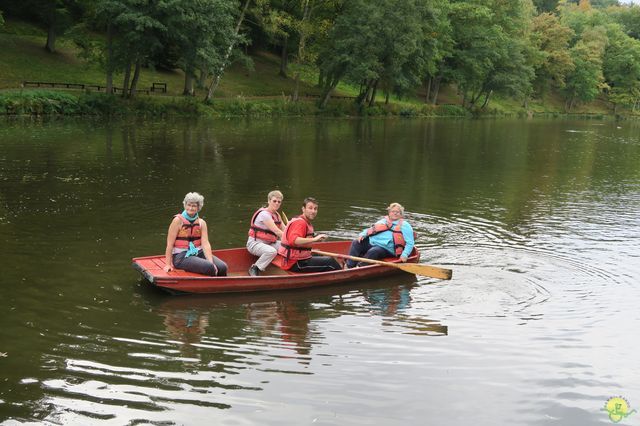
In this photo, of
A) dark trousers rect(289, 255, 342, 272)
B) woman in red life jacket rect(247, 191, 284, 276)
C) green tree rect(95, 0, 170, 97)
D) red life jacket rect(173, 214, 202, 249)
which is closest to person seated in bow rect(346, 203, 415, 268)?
dark trousers rect(289, 255, 342, 272)

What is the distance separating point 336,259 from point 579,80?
92.7 m

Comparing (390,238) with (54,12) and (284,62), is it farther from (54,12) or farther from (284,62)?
(284,62)

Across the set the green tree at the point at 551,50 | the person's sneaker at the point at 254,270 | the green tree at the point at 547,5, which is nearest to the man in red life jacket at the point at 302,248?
the person's sneaker at the point at 254,270

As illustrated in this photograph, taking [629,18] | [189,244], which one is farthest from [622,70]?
[189,244]

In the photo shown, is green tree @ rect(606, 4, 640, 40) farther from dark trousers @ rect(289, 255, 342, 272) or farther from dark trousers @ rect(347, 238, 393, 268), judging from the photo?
dark trousers @ rect(289, 255, 342, 272)

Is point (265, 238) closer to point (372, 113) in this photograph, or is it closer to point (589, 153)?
point (589, 153)

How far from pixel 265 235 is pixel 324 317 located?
2225 mm

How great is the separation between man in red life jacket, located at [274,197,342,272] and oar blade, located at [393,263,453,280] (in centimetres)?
119

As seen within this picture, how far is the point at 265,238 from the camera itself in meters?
11.6

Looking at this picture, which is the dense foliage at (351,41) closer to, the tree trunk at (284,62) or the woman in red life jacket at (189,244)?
the tree trunk at (284,62)

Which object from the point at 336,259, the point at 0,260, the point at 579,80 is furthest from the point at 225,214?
the point at 579,80

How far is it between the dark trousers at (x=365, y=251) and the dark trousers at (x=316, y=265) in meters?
0.37

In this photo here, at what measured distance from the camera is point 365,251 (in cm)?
1242

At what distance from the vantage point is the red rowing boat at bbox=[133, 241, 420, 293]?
10.0 metres
